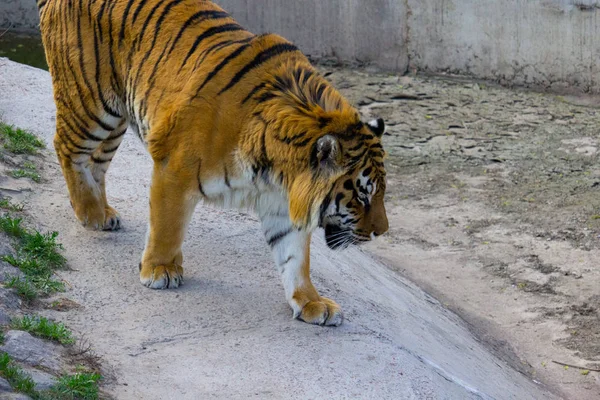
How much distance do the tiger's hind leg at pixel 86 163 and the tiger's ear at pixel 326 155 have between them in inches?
57.3

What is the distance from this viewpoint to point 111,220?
5.09 meters

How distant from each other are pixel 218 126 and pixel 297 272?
0.81 m

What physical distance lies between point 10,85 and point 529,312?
14.2 feet

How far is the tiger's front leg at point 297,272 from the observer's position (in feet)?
14.2

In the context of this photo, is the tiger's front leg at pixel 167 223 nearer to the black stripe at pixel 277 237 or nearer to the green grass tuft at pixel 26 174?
the black stripe at pixel 277 237

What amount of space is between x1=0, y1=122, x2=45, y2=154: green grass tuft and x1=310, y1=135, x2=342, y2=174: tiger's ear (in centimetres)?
262

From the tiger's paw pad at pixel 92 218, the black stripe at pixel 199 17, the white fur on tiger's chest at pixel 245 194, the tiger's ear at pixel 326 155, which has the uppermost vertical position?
the black stripe at pixel 199 17

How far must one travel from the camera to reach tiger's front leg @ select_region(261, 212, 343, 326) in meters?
4.34

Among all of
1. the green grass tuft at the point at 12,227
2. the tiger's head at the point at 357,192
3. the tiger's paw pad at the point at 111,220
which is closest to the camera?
A: the tiger's head at the point at 357,192

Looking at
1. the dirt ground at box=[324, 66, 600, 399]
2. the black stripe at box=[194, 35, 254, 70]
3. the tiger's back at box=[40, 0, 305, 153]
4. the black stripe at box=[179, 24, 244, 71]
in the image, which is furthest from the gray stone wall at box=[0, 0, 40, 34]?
the black stripe at box=[194, 35, 254, 70]

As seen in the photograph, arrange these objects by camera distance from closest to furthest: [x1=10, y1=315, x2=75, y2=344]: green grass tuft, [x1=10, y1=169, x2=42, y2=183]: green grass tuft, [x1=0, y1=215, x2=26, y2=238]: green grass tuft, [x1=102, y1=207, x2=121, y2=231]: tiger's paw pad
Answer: [x1=10, y1=315, x2=75, y2=344]: green grass tuft → [x1=0, y1=215, x2=26, y2=238]: green grass tuft → [x1=102, y1=207, x2=121, y2=231]: tiger's paw pad → [x1=10, y1=169, x2=42, y2=183]: green grass tuft

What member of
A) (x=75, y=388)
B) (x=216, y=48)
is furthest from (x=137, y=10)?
(x=75, y=388)

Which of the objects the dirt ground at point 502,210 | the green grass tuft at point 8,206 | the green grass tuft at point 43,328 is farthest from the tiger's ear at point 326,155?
the dirt ground at point 502,210

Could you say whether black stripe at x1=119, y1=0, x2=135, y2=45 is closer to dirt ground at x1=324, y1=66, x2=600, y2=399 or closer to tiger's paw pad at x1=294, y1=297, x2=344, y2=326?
tiger's paw pad at x1=294, y1=297, x2=344, y2=326
